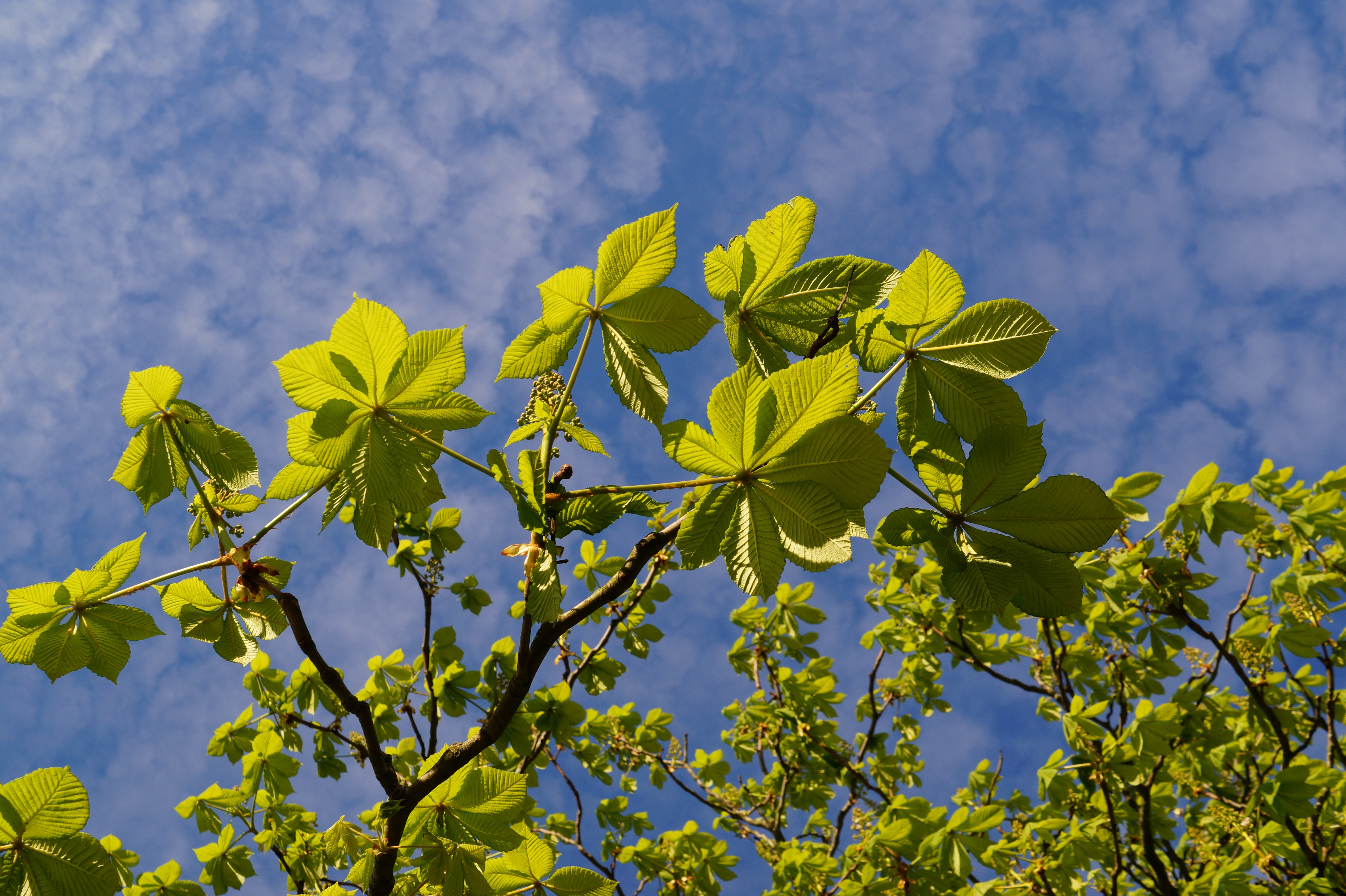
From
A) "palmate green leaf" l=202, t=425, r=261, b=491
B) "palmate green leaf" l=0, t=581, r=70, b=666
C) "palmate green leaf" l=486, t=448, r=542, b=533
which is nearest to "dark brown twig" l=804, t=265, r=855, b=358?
"palmate green leaf" l=486, t=448, r=542, b=533

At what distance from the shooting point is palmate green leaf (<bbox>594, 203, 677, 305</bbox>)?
1.54 metres

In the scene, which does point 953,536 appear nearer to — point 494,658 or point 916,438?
point 916,438

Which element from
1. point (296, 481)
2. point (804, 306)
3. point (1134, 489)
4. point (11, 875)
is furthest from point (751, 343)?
point (1134, 489)

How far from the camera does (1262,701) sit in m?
4.39

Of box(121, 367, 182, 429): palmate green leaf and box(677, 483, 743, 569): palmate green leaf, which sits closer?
box(677, 483, 743, 569): palmate green leaf

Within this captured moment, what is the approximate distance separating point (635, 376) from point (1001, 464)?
0.77m

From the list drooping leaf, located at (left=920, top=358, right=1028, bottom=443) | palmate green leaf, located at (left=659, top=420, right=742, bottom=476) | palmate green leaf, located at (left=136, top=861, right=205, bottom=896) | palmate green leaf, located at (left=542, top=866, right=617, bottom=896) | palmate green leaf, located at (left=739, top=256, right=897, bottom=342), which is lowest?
palmate green leaf, located at (left=542, top=866, right=617, bottom=896)

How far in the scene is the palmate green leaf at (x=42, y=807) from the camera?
1.44 metres

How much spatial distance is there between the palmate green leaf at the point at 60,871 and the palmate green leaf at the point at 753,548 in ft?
4.42

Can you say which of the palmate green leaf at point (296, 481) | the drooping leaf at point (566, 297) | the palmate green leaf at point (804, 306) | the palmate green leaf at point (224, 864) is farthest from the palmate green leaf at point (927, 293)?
the palmate green leaf at point (224, 864)

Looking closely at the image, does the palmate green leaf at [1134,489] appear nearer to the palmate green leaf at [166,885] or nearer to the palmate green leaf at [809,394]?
the palmate green leaf at [809,394]

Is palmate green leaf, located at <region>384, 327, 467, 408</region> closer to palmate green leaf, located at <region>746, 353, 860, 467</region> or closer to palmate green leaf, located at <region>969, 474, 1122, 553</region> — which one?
palmate green leaf, located at <region>746, 353, 860, 467</region>

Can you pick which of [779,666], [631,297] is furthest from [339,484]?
[779,666]

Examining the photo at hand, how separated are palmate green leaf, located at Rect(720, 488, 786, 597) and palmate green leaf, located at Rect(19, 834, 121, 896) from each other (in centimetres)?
135
